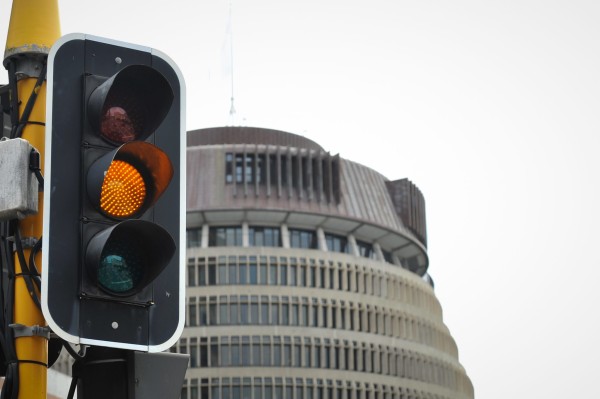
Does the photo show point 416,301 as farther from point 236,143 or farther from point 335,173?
point 236,143

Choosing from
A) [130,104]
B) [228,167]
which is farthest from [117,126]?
[228,167]

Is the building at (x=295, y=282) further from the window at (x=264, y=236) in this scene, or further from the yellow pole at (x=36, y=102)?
the yellow pole at (x=36, y=102)

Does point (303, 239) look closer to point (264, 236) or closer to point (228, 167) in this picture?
point (264, 236)

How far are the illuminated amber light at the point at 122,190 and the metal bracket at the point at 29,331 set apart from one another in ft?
1.95

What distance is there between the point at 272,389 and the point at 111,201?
308 feet

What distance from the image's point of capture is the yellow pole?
5422 mm

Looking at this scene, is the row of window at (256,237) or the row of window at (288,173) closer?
the row of window at (256,237)

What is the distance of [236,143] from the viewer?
107m

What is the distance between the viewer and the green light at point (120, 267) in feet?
17.2

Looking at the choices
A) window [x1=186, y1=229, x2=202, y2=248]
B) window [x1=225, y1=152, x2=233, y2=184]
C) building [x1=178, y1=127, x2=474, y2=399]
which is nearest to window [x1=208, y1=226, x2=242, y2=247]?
building [x1=178, y1=127, x2=474, y2=399]

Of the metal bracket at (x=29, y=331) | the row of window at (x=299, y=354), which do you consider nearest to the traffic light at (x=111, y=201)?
the metal bracket at (x=29, y=331)

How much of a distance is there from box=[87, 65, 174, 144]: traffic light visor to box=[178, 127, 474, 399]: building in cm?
9104

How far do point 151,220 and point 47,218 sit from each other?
0.49 metres

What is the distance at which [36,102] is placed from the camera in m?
5.85
